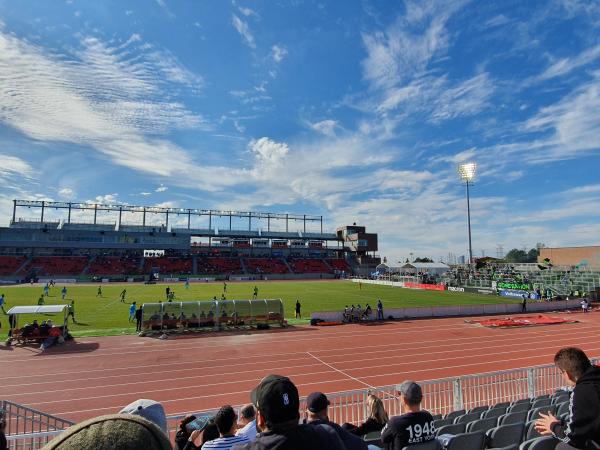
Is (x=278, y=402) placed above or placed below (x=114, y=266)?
below

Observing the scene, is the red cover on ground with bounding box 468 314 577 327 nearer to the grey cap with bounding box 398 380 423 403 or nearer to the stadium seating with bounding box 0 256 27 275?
the grey cap with bounding box 398 380 423 403

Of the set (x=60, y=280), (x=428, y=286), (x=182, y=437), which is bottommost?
(x=428, y=286)

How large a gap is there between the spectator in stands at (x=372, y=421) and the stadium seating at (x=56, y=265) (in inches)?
3088

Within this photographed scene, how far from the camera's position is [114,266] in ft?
250

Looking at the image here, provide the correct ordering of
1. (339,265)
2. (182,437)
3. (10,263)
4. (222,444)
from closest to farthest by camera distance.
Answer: (222,444) < (182,437) < (10,263) < (339,265)

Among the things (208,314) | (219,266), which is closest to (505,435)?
(208,314)

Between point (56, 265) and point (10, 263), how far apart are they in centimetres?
787

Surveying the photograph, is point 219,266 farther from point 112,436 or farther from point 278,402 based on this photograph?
point 112,436

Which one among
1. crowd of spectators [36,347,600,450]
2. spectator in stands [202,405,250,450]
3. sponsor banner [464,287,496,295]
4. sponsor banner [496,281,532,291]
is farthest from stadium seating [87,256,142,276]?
spectator in stands [202,405,250,450]

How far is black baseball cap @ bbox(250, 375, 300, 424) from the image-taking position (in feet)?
7.64

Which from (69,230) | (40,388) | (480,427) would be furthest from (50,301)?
(69,230)

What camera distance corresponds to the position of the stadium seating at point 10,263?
67625mm

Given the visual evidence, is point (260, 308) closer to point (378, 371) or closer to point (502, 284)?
point (378, 371)

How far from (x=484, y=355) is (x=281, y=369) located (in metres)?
10.4
